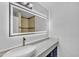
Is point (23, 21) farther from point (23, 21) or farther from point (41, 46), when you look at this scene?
point (41, 46)

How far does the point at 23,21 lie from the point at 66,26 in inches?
59.9

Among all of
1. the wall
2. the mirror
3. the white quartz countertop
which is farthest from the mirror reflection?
the white quartz countertop

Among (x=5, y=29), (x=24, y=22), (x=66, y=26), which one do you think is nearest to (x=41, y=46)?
(x=24, y=22)

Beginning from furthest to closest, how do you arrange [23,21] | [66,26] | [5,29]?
[66,26]
[23,21]
[5,29]

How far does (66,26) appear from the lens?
9.87ft

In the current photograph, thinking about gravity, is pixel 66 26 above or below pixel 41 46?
above

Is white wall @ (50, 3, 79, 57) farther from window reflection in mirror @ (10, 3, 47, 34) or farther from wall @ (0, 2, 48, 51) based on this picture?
wall @ (0, 2, 48, 51)

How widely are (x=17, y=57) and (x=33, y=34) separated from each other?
116 centimetres

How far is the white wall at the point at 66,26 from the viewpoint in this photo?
9.69ft

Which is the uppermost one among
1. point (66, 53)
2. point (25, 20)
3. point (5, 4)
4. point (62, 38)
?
point (5, 4)

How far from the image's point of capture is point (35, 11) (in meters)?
2.25

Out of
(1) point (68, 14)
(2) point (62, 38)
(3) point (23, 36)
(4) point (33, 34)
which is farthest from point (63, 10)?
(3) point (23, 36)

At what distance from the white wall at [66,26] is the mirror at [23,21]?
2.66 ft

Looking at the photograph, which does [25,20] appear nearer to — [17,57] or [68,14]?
[17,57]
